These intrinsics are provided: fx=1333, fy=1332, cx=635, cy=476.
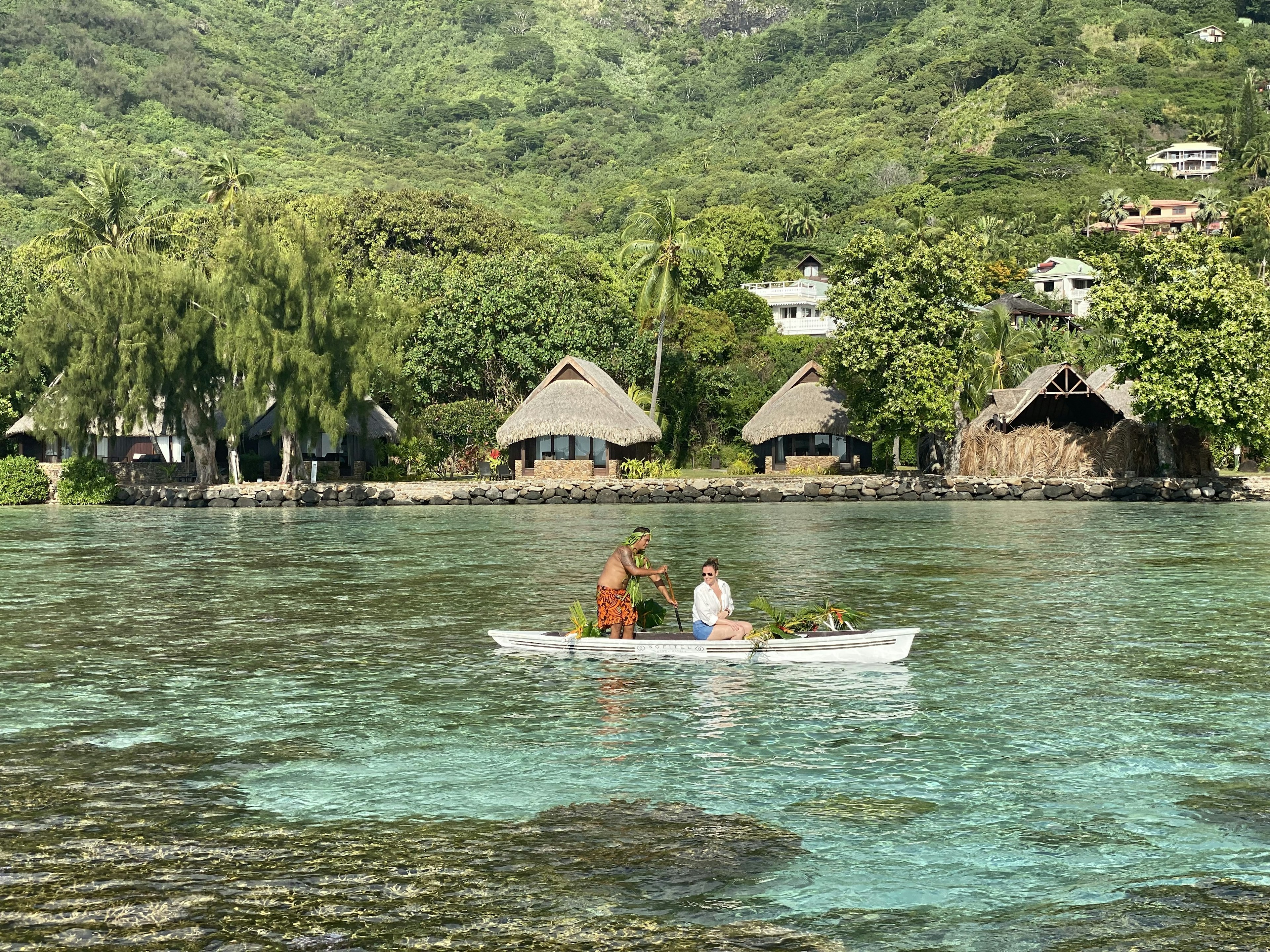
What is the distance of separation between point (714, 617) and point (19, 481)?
160 feet

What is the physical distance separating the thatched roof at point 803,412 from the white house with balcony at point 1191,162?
488 ft

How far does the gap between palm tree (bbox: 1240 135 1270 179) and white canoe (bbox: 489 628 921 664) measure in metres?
182

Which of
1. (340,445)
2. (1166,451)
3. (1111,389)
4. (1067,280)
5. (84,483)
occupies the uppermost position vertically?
(1067,280)

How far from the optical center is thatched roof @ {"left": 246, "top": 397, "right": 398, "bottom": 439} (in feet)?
208

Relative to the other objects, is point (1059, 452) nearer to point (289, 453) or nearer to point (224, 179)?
point (289, 453)

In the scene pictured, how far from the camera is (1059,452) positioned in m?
59.6

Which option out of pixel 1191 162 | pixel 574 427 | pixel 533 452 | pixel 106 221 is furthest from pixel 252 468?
pixel 1191 162

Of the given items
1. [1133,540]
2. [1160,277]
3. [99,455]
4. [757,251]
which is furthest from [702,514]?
[757,251]

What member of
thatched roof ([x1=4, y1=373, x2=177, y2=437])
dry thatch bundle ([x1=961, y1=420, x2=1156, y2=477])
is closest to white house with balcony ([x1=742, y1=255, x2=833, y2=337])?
dry thatch bundle ([x1=961, y1=420, x2=1156, y2=477])

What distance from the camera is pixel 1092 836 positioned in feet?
33.8

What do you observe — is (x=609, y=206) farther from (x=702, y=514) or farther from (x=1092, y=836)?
(x=1092, y=836)

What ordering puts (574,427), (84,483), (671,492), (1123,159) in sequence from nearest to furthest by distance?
1. (84,483)
2. (671,492)
3. (574,427)
4. (1123,159)

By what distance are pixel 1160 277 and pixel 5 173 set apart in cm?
13142

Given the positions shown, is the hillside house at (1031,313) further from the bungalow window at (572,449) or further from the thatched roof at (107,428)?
the thatched roof at (107,428)
